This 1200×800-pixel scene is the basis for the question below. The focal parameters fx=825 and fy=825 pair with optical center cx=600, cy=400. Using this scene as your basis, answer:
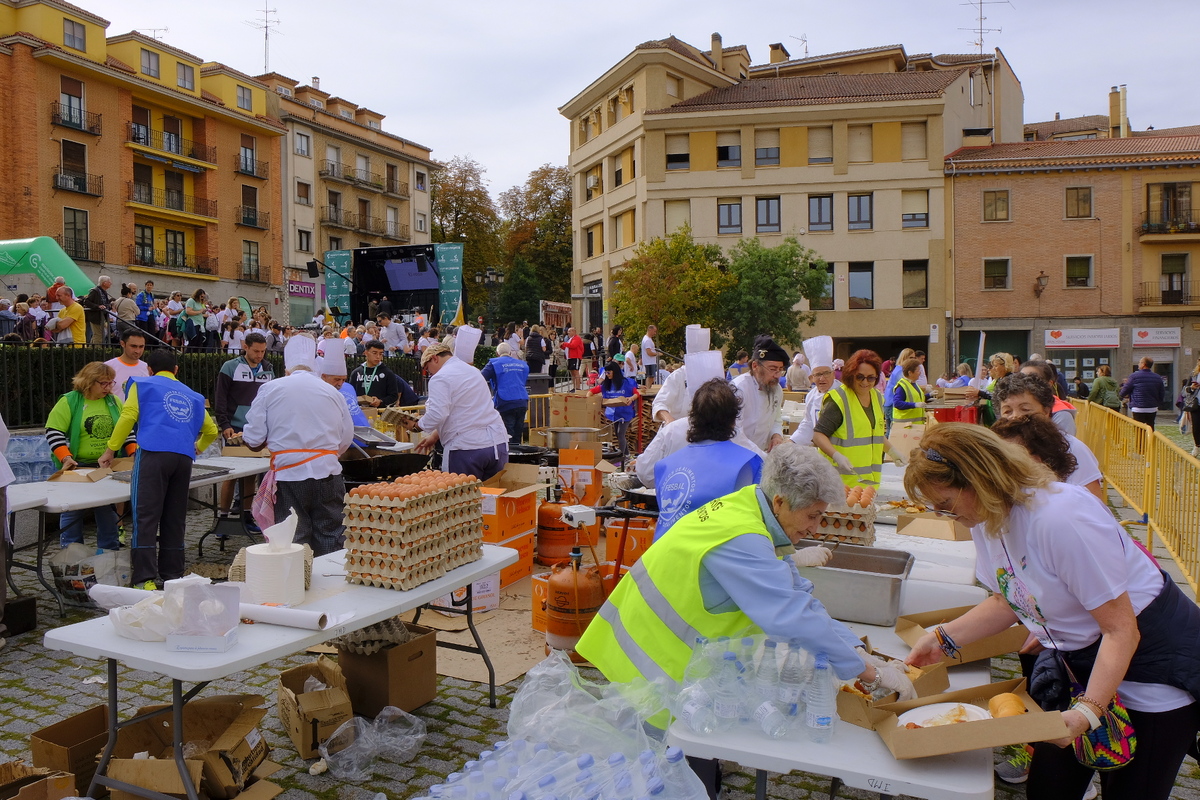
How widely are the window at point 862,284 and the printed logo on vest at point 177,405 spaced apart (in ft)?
111

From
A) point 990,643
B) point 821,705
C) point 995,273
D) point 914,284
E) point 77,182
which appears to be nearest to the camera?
point 821,705

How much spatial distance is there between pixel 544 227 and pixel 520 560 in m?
45.5

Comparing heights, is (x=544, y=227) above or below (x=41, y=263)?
above

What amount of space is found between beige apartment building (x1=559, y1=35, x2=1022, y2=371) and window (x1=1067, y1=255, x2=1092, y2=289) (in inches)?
205

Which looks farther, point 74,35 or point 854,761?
point 74,35

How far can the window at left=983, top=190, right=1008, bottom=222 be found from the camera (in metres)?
35.3

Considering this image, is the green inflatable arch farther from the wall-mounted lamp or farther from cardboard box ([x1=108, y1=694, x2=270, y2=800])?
the wall-mounted lamp

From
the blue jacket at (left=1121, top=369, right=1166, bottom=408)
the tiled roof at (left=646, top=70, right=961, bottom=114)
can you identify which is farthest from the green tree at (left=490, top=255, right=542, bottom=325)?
the blue jacket at (left=1121, top=369, right=1166, bottom=408)

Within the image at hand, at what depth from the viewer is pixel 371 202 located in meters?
46.4

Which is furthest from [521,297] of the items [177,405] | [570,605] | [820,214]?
[570,605]

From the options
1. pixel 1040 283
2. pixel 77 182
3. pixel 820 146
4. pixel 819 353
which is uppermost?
pixel 820 146

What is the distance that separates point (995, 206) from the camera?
35406mm

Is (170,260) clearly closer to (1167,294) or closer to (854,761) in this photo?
(854,761)

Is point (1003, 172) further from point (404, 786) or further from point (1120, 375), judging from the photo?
point (404, 786)
